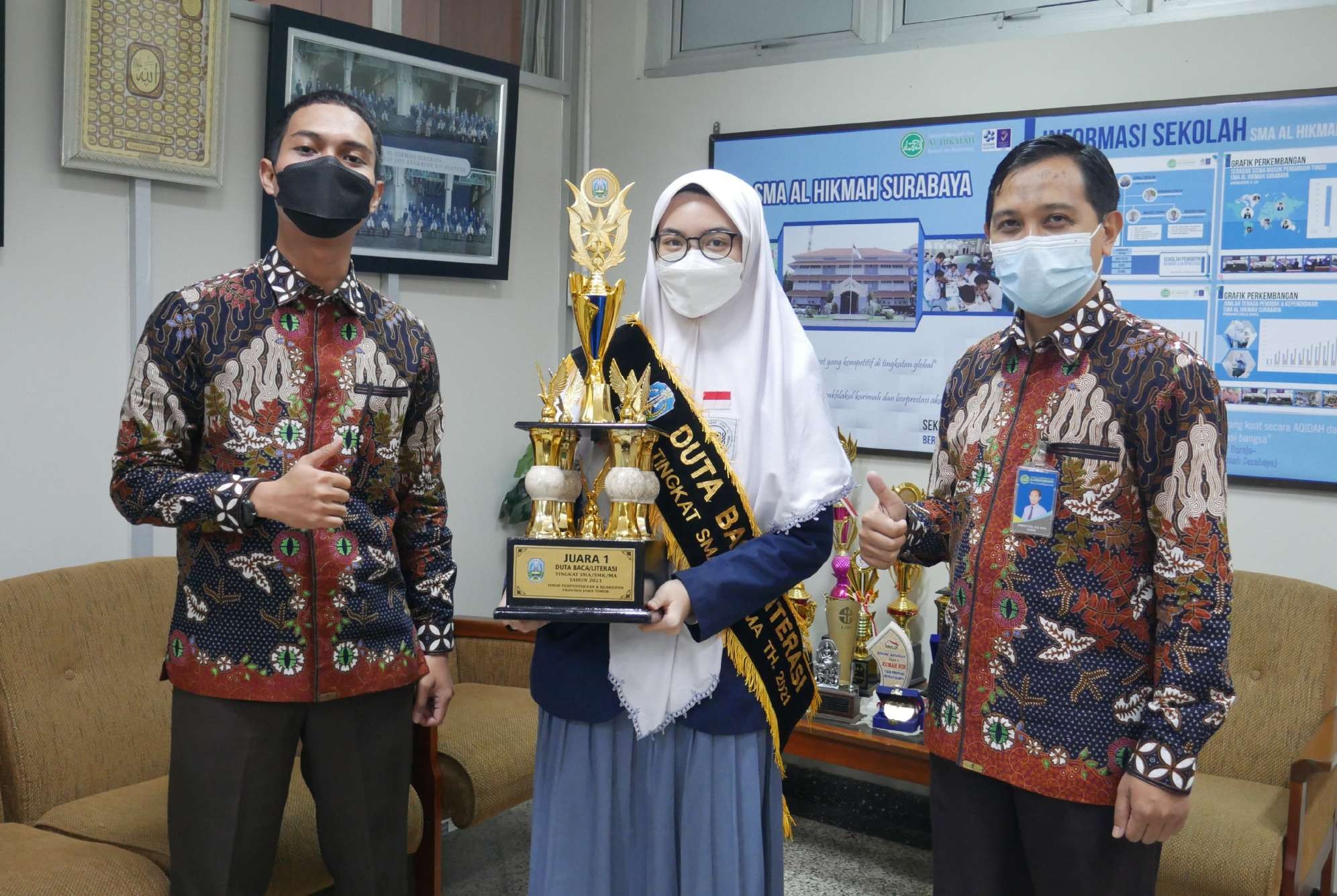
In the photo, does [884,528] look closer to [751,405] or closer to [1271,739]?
[751,405]

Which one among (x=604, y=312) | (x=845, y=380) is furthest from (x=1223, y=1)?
(x=604, y=312)

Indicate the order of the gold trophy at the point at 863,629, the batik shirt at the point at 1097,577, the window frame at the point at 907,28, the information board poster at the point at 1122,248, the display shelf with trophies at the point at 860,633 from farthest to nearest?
the gold trophy at the point at 863,629 < the display shelf with trophies at the point at 860,633 < the window frame at the point at 907,28 < the information board poster at the point at 1122,248 < the batik shirt at the point at 1097,577

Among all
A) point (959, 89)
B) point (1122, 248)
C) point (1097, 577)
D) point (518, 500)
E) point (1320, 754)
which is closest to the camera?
point (1097, 577)

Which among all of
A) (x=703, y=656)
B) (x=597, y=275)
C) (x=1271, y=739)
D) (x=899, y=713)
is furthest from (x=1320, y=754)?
(x=597, y=275)

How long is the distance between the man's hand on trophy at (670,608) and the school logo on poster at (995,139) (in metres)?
2.24

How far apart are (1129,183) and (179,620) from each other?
273 centimetres

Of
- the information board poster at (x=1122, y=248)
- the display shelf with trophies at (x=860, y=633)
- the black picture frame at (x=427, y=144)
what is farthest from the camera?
the display shelf with trophies at (x=860, y=633)

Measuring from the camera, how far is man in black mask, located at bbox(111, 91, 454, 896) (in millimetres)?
1762

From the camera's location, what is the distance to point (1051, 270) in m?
1.64

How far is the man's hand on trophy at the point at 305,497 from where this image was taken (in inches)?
64.7

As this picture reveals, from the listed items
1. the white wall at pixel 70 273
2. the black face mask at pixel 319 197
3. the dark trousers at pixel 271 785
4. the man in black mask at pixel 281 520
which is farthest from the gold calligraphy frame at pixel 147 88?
the dark trousers at pixel 271 785

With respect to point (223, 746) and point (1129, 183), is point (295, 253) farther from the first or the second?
point (1129, 183)

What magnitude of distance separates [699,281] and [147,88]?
1.90 metres

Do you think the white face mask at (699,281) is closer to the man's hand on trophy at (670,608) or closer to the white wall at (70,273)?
the man's hand on trophy at (670,608)
